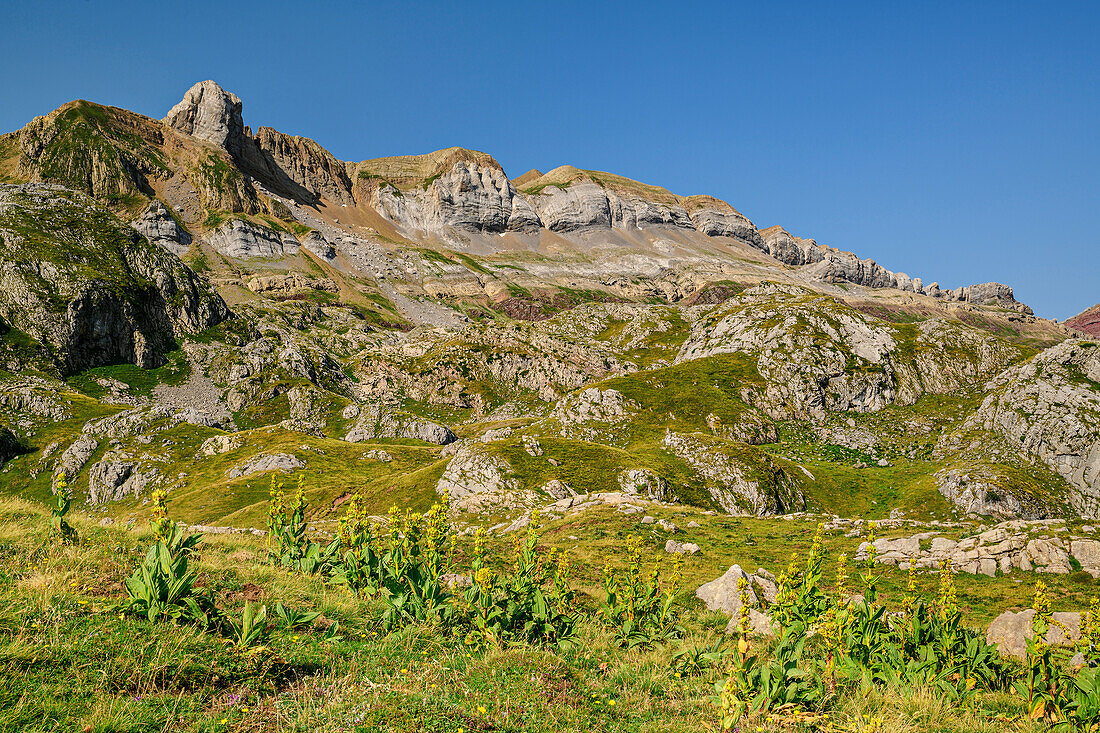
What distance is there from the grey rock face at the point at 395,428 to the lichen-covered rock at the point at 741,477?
58.4 m

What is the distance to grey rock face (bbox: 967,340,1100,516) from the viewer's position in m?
55.6

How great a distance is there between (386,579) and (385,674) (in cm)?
373

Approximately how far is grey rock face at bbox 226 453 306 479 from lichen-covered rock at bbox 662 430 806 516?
52699 mm

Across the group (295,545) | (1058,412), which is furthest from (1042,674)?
(1058,412)

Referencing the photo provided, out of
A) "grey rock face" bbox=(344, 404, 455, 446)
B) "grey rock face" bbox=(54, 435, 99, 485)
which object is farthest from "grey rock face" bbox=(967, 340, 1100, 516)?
"grey rock face" bbox=(54, 435, 99, 485)

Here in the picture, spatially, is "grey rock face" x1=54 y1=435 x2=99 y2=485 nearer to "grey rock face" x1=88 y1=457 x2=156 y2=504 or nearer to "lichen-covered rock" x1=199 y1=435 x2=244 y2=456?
"grey rock face" x1=88 y1=457 x2=156 y2=504

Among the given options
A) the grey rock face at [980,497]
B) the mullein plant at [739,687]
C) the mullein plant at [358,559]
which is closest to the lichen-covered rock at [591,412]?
the grey rock face at [980,497]

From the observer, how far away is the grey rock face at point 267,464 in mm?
72312

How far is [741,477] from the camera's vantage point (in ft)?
174

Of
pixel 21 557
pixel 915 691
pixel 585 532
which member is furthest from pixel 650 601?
pixel 585 532

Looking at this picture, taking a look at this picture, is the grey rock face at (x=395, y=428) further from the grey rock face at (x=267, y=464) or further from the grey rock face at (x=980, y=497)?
the grey rock face at (x=980, y=497)

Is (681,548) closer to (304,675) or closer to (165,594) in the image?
(304,675)

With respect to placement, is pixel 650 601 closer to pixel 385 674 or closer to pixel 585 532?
pixel 385 674

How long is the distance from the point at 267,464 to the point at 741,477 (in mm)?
63340
